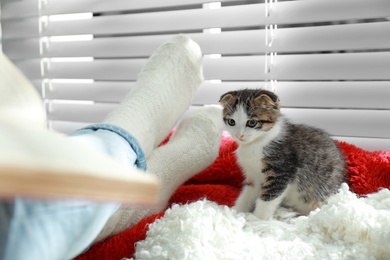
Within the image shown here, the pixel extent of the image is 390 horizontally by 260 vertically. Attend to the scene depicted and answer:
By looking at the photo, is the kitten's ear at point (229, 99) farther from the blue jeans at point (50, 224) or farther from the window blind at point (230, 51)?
the blue jeans at point (50, 224)

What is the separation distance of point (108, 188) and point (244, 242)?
1.85ft

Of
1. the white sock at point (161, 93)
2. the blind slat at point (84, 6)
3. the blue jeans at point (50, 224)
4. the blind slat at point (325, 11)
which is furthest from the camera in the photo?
the blind slat at point (84, 6)

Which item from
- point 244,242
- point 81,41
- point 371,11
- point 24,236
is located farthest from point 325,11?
point 24,236

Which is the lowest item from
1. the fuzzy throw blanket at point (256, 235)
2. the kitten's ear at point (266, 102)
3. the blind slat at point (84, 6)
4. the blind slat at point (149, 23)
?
the fuzzy throw blanket at point (256, 235)

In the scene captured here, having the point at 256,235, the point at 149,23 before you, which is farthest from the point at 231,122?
the point at 149,23

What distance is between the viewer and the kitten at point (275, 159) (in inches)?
40.1

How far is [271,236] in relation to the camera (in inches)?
33.2

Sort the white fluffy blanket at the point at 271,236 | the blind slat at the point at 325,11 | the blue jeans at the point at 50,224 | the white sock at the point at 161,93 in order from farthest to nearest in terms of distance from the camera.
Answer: the blind slat at the point at 325,11 → the white sock at the point at 161,93 → the white fluffy blanket at the point at 271,236 → the blue jeans at the point at 50,224

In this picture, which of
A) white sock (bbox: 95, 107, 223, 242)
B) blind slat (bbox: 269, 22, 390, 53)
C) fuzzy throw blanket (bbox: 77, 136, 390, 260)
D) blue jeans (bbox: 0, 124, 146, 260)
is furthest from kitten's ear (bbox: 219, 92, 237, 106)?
blue jeans (bbox: 0, 124, 146, 260)

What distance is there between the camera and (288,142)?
3.45ft

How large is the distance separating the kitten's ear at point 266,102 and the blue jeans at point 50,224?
0.56 metres

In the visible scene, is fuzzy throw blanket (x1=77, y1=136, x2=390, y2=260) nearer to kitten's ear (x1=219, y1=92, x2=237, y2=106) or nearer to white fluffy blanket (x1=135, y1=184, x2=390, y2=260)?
white fluffy blanket (x1=135, y1=184, x2=390, y2=260)

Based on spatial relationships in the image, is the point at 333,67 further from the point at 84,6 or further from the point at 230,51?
the point at 84,6

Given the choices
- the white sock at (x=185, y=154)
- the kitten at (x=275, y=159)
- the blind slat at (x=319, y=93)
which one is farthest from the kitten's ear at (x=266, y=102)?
the blind slat at (x=319, y=93)
